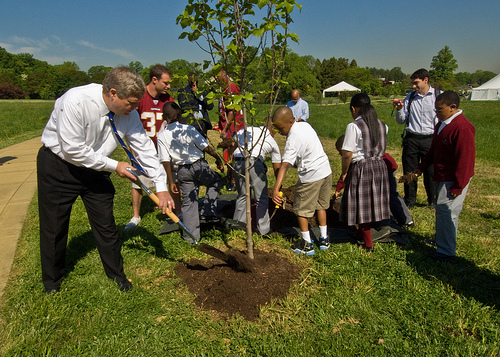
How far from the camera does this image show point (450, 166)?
3414 millimetres

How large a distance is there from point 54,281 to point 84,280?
266mm

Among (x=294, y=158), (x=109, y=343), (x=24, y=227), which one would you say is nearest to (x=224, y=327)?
(x=109, y=343)

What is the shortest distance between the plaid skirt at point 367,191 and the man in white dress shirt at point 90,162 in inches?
82.1

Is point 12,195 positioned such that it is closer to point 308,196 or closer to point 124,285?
point 124,285

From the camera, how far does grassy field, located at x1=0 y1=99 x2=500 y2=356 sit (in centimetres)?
244

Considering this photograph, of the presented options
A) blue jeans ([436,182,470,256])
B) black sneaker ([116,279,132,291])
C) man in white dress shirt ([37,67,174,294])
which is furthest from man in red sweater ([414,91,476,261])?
black sneaker ([116,279,132,291])

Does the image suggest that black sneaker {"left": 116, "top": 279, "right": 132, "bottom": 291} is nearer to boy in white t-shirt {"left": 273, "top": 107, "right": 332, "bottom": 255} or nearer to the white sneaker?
the white sneaker

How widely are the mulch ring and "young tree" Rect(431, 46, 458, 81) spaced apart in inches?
3400

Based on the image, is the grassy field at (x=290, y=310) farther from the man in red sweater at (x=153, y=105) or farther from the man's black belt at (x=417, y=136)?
the man's black belt at (x=417, y=136)

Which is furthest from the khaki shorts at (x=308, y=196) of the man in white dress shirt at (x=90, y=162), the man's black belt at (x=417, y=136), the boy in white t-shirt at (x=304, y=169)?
the man's black belt at (x=417, y=136)

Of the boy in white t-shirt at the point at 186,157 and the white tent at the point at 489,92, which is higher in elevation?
the white tent at the point at 489,92

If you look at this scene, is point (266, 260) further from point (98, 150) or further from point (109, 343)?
point (98, 150)

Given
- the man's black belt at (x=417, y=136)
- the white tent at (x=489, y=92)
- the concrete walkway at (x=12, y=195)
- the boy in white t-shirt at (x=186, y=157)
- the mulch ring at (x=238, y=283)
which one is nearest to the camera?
the mulch ring at (x=238, y=283)

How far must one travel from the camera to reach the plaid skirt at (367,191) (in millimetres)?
3580
